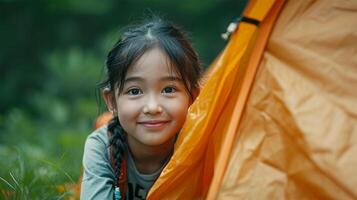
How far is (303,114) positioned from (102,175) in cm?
88

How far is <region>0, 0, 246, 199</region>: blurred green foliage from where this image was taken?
21.4 feet

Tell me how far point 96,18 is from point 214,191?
23.3 ft

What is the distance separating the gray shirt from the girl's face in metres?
0.18

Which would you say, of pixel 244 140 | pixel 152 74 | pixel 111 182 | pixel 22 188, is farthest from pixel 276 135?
pixel 22 188

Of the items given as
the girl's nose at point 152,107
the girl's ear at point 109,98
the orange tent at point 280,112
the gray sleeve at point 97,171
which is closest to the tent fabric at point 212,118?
the orange tent at point 280,112

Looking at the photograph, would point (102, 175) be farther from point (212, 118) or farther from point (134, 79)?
point (212, 118)

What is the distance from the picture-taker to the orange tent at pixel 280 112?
1.93 metres

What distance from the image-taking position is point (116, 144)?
2.59 metres

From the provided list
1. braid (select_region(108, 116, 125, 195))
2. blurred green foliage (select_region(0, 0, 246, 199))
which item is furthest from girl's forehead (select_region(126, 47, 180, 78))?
blurred green foliage (select_region(0, 0, 246, 199))

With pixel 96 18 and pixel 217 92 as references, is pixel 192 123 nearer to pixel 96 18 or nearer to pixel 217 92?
pixel 217 92

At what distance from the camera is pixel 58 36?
28.7ft

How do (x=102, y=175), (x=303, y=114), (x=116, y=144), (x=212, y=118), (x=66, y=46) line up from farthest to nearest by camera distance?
(x=66, y=46)
(x=116, y=144)
(x=102, y=175)
(x=212, y=118)
(x=303, y=114)

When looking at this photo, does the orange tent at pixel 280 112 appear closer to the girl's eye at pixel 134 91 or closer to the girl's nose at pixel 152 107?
the girl's nose at pixel 152 107

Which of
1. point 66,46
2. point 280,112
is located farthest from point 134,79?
point 66,46
